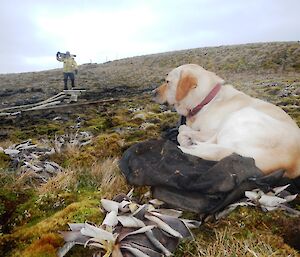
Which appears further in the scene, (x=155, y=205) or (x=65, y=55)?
(x=65, y=55)

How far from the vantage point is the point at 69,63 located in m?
23.4

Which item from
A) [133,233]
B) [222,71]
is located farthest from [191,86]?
[222,71]

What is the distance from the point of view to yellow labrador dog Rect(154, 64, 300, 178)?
4367 millimetres

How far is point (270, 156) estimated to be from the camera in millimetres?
4281

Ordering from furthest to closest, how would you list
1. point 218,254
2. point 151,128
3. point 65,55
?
point 65,55 < point 151,128 < point 218,254

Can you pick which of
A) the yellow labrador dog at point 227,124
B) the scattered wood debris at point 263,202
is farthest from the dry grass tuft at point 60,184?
the scattered wood debris at point 263,202

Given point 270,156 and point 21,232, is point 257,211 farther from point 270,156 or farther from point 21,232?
point 21,232

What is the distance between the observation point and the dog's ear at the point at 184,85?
20.5 feet

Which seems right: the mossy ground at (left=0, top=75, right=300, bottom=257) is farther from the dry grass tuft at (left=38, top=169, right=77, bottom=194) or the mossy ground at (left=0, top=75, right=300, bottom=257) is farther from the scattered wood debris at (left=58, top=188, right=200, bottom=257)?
the scattered wood debris at (left=58, top=188, right=200, bottom=257)

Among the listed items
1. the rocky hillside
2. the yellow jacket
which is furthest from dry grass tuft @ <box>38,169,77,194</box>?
the rocky hillside

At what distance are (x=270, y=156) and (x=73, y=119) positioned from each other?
9.10 m

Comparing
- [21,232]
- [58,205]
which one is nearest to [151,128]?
[58,205]

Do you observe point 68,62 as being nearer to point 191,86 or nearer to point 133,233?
point 191,86

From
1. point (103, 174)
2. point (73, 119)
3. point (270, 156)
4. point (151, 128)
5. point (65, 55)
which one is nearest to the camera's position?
point (270, 156)
